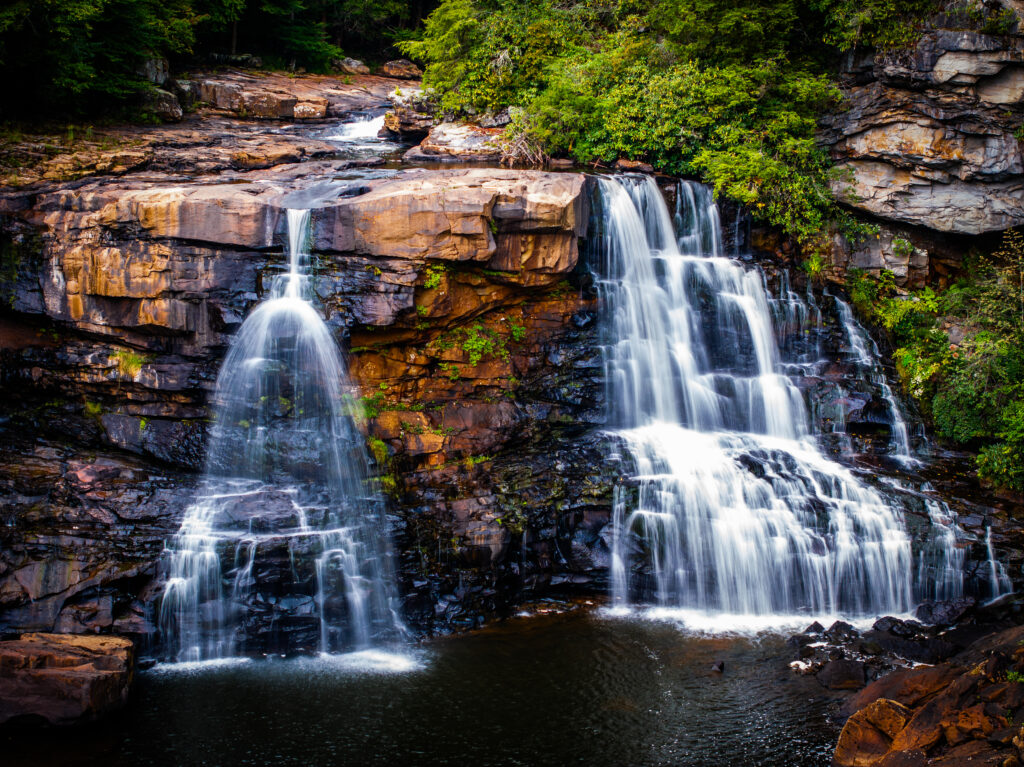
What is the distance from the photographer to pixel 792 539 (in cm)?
1277

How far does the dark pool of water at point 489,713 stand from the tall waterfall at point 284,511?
0.85m

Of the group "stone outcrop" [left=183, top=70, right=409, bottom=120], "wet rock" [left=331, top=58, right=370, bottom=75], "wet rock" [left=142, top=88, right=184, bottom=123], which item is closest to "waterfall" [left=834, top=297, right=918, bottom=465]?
"stone outcrop" [left=183, top=70, right=409, bottom=120]

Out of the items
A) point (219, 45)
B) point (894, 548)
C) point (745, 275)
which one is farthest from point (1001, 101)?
point (219, 45)

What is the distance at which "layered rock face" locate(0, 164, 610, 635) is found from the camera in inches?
491

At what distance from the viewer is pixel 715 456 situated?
45.9 feet

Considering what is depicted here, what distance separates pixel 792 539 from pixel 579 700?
533 centimetres

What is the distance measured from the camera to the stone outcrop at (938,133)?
52.5 ft

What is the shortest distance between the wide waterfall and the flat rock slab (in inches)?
307

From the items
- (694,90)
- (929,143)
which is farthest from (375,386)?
(929,143)

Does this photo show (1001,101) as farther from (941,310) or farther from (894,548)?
(894,548)

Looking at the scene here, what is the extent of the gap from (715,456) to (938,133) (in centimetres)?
964

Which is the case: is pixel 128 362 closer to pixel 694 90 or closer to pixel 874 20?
pixel 694 90

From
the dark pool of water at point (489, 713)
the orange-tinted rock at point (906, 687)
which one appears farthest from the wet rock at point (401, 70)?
the orange-tinted rock at point (906, 687)

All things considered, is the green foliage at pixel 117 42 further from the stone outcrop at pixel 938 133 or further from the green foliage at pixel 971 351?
the green foliage at pixel 971 351
